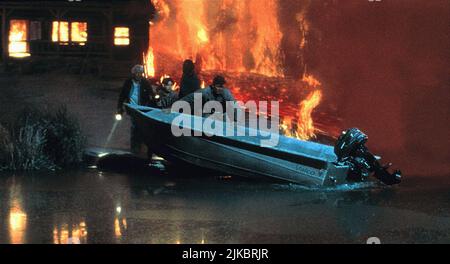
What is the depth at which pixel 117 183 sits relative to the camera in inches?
447

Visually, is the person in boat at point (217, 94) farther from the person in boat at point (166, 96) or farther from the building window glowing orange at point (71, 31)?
the building window glowing orange at point (71, 31)

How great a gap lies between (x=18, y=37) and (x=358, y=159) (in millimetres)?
22509

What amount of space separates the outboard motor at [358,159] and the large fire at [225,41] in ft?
37.2

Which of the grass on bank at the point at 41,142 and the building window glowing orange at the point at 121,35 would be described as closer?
the grass on bank at the point at 41,142

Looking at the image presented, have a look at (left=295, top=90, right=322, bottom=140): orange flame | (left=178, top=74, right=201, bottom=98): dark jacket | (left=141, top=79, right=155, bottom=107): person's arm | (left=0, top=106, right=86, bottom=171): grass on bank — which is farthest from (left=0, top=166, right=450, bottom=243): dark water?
(left=295, top=90, right=322, bottom=140): orange flame

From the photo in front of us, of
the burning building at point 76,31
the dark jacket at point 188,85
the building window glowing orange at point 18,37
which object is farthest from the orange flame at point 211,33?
the dark jacket at point 188,85

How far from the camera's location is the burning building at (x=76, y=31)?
2903 cm

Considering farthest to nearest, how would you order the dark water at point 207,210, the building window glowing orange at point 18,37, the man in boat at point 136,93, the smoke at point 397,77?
the building window glowing orange at point 18,37, the smoke at point 397,77, the man in boat at point 136,93, the dark water at point 207,210

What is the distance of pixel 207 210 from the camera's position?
30.8ft

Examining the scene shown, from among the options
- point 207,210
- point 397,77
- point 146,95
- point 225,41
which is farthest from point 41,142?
point 225,41

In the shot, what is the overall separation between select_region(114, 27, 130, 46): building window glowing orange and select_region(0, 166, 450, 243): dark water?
1880 cm

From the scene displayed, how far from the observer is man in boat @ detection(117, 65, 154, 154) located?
13.6 metres

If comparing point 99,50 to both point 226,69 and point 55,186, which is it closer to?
point 226,69

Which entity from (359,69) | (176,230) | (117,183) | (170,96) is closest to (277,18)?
(359,69)
